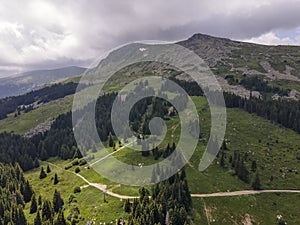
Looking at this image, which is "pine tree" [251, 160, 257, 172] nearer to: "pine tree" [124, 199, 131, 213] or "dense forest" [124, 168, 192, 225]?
"dense forest" [124, 168, 192, 225]

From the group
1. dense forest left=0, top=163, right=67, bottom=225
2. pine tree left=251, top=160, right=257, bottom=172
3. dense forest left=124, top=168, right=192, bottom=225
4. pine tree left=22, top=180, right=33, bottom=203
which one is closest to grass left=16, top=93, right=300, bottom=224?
pine tree left=251, top=160, right=257, bottom=172

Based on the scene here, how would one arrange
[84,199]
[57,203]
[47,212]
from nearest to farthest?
[47,212] < [57,203] < [84,199]

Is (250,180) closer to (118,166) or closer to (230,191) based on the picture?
(230,191)

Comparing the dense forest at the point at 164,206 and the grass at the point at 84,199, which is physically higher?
the dense forest at the point at 164,206

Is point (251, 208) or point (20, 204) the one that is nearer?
point (251, 208)

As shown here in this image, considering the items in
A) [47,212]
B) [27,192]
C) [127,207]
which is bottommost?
[27,192]

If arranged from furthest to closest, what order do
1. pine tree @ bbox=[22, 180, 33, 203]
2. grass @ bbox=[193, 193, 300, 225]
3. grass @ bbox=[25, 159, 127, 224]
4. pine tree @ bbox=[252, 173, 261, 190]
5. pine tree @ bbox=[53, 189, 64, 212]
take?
pine tree @ bbox=[22, 180, 33, 203] → pine tree @ bbox=[252, 173, 261, 190] → pine tree @ bbox=[53, 189, 64, 212] → grass @ bbox=[193, 193, 300, 225] → grass @ bbox=[25, 159, 127, 224]

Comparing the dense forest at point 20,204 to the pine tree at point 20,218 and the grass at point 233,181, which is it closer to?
the pine tree at point 20,218

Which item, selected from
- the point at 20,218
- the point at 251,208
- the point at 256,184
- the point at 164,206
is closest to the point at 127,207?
the point at 164,206

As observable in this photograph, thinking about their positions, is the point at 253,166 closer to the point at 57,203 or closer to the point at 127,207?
the point at 127,207

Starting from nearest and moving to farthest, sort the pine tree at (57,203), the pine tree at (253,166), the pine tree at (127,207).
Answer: the pine tree at (127,207) → the pine tree at (57,203) → the pine tree at (253,166)

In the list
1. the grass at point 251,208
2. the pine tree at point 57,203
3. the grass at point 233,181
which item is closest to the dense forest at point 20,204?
the pine tree at point 57,203
